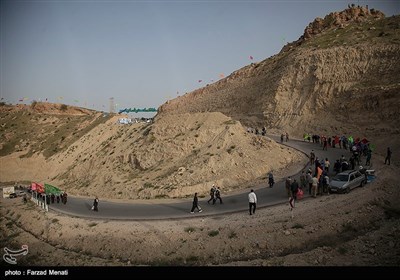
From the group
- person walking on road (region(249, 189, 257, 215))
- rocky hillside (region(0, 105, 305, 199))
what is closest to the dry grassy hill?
rocky hillside (region(0, 105, 305, 199))

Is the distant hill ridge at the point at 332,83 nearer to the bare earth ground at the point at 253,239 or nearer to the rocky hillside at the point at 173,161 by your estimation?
the rocky hillside at the point at 173,161

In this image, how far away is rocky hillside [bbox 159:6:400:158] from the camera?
36.1 meters

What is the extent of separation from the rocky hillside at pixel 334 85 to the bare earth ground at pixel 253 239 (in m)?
18.4

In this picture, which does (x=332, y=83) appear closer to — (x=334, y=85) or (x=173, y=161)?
(x=334, y=85)

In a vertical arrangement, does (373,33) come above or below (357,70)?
above

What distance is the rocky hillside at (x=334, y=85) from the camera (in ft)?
118

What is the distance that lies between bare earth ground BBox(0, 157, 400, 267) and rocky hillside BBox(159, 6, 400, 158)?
60.4ft

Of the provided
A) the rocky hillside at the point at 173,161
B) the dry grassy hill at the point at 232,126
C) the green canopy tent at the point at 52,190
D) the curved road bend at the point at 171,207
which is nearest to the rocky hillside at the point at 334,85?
the dry grassy hill at the point at 232,126

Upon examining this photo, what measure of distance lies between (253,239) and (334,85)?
35.6 m

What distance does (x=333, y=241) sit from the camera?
12.8m

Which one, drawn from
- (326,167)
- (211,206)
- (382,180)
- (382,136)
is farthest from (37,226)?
(382,136)

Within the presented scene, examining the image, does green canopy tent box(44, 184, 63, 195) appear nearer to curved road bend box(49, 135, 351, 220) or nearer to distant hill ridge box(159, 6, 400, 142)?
curved road bend box(49, 135, 351, 220)
